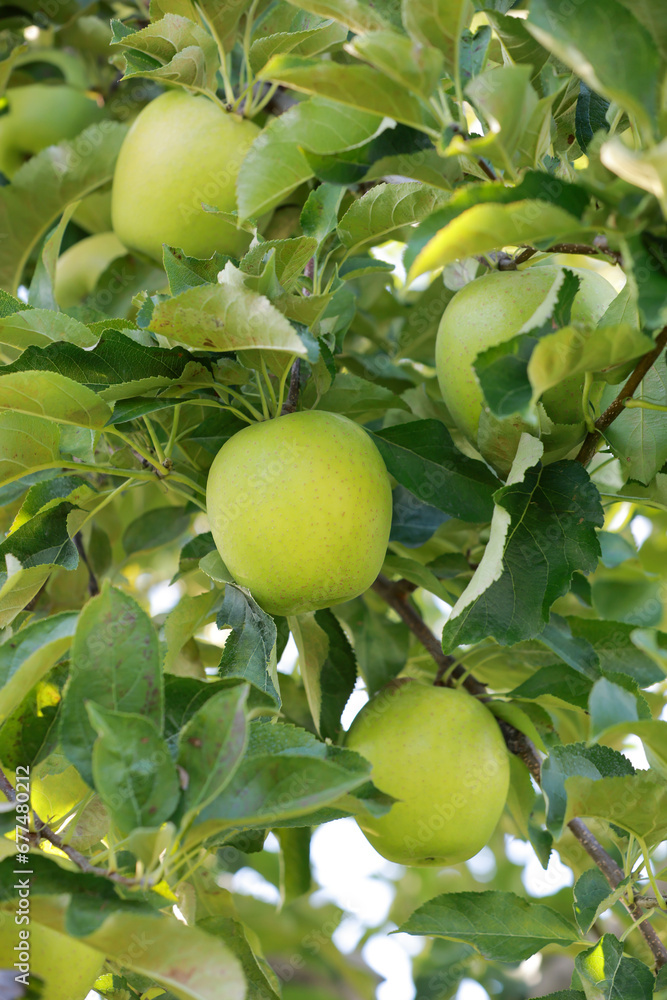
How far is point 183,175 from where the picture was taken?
1.35 meters

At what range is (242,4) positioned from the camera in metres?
1.32

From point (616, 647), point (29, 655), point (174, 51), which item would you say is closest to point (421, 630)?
point (616, 647)

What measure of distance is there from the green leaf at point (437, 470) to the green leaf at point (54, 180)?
85cm

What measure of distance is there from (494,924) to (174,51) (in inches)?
53.1

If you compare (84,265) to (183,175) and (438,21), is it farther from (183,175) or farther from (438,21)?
(438,21)

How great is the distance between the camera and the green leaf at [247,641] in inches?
39.8

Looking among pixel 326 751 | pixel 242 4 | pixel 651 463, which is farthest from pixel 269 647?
pixel 242 4

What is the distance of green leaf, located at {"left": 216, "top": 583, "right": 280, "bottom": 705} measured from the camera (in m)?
1.01

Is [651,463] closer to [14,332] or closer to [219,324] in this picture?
[219,324]

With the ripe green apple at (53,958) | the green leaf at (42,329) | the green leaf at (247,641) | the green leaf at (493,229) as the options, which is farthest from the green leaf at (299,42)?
the ripe green apple at (53,958)

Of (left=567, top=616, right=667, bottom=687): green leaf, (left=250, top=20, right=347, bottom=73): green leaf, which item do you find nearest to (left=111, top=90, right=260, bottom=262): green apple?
(left=250, top=20, right=347, bottom=73): green leaf

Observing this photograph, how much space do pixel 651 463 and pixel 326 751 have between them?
0.52 metres

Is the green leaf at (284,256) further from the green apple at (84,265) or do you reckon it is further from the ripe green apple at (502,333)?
the green apple at (84,265)

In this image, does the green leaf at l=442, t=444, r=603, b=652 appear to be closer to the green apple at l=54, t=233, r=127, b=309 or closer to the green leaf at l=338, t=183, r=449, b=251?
the green leaf at l=338, t=183, r=449, b=251
